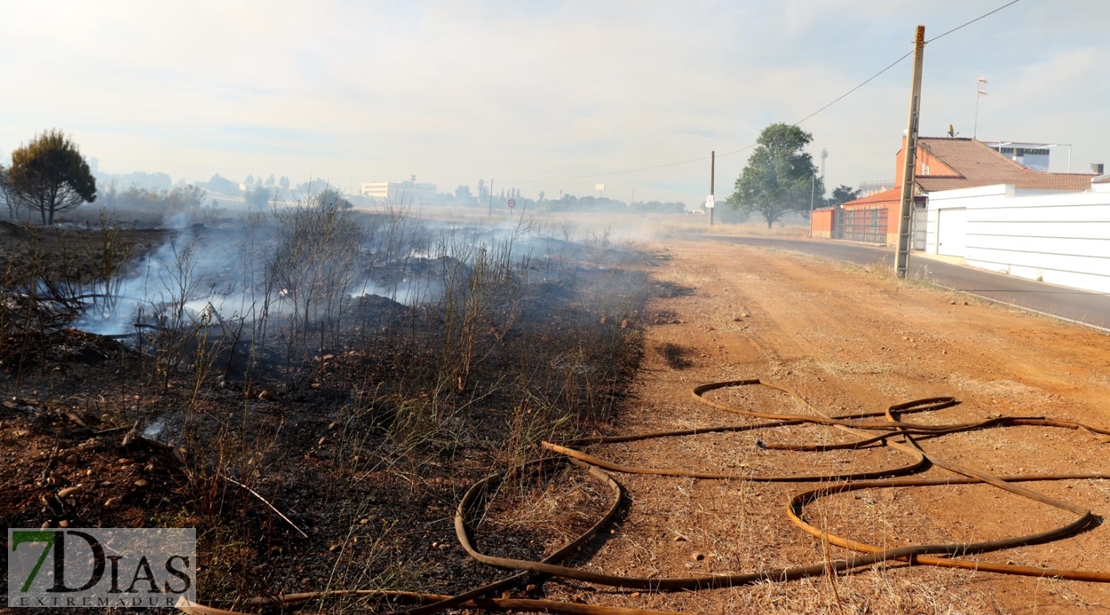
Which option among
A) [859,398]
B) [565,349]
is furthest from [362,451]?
[859,398]

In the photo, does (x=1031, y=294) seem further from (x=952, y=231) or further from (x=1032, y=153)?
(x=1032, y=153)

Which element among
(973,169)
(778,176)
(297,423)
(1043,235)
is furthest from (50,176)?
(778,176)

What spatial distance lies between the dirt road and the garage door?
599 inches

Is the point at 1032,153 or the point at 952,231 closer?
the point at 952,231

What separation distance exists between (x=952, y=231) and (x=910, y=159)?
12.3m

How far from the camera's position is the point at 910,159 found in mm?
15789

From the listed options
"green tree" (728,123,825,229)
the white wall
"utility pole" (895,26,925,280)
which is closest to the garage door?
the white wall

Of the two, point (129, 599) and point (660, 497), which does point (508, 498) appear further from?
point (129, 599)

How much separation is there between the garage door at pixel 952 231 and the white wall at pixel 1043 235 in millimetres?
1122

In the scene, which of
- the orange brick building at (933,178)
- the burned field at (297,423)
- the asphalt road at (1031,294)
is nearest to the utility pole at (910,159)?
the asphalt road at (1031,294)

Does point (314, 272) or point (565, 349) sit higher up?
point (314, 272)

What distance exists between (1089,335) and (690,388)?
688 cm

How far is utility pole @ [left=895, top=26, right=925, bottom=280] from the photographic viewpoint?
1553cm

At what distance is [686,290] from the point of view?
14.2m
